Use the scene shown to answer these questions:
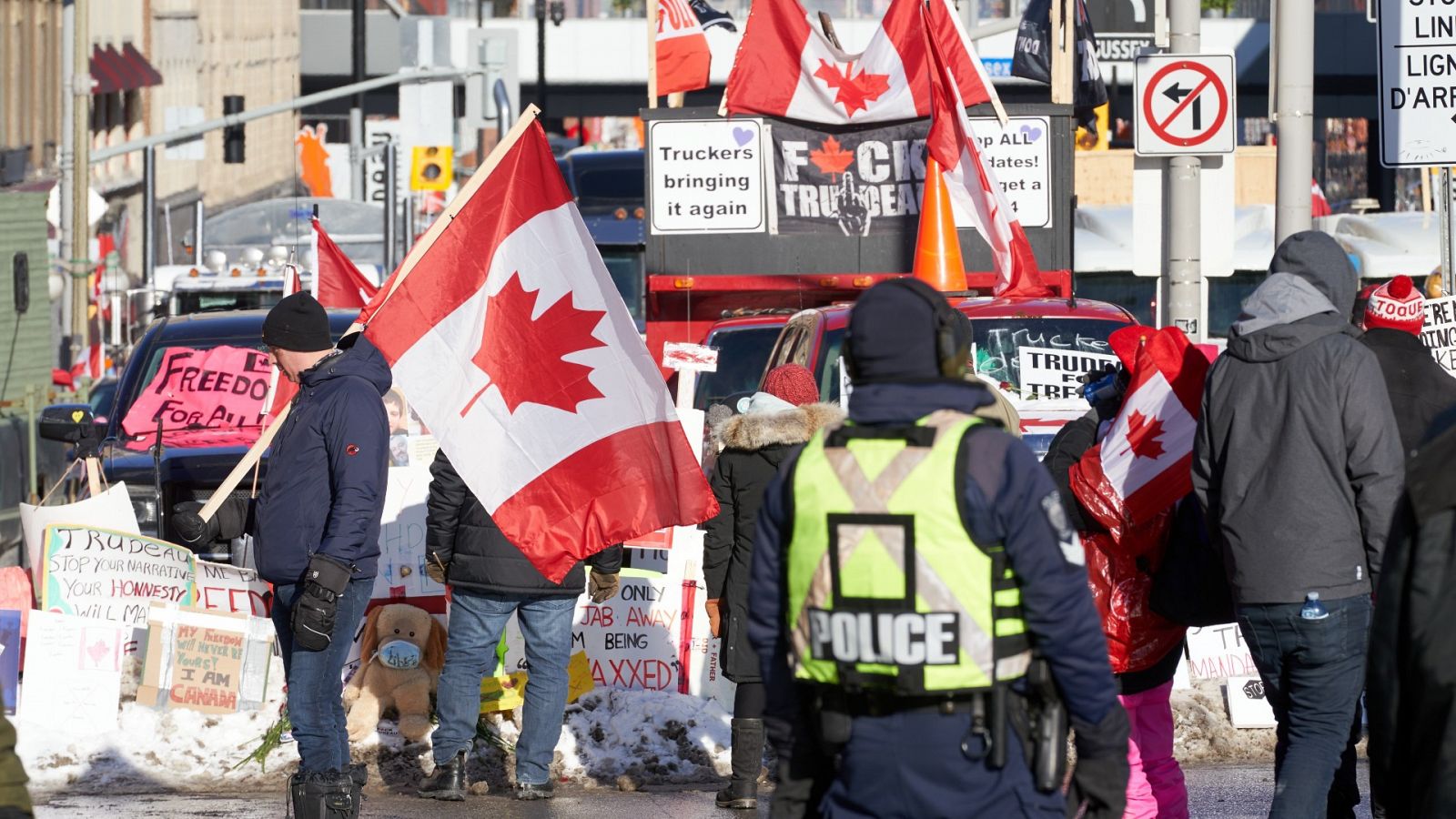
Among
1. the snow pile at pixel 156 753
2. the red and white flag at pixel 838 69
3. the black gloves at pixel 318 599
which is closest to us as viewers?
the black gloves at pixel 318 599

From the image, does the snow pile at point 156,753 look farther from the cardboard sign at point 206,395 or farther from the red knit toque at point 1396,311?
the red knit toque at point 1396,311

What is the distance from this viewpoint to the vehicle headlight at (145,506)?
11.0m

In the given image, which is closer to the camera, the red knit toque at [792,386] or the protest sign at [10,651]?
the red knit toque at [792,386]

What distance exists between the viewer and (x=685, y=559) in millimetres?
10117

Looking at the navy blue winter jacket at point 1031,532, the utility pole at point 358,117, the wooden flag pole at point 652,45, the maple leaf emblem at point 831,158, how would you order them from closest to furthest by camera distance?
1. the navy blue winter jacket at point 1031,532
2. the maple leaf emblem at point 831,158
3. the wooden flag pole at point 652,45
4. the utility pole at point 358,117

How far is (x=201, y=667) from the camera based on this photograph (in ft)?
30.7

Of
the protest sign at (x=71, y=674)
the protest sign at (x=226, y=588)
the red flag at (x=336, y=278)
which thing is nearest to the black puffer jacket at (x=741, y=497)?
the protest sign at (x=226, y=588)

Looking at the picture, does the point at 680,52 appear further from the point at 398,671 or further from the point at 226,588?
the point at 398,671

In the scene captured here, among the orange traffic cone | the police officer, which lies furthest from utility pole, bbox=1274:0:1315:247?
the police officer

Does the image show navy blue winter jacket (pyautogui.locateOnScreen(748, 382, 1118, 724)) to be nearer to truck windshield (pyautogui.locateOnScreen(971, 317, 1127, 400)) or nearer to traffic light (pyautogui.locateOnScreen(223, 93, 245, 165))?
truck windshield (pyautogui.locateOnScreen(971, 317, 1127, 400))

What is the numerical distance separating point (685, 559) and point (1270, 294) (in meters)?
4.30

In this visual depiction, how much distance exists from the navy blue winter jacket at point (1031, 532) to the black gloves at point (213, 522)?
4.01 meters

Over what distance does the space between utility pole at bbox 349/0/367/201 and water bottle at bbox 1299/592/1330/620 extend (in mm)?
35043

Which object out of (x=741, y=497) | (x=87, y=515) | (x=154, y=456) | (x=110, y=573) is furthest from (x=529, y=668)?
(x=154, y=456)
